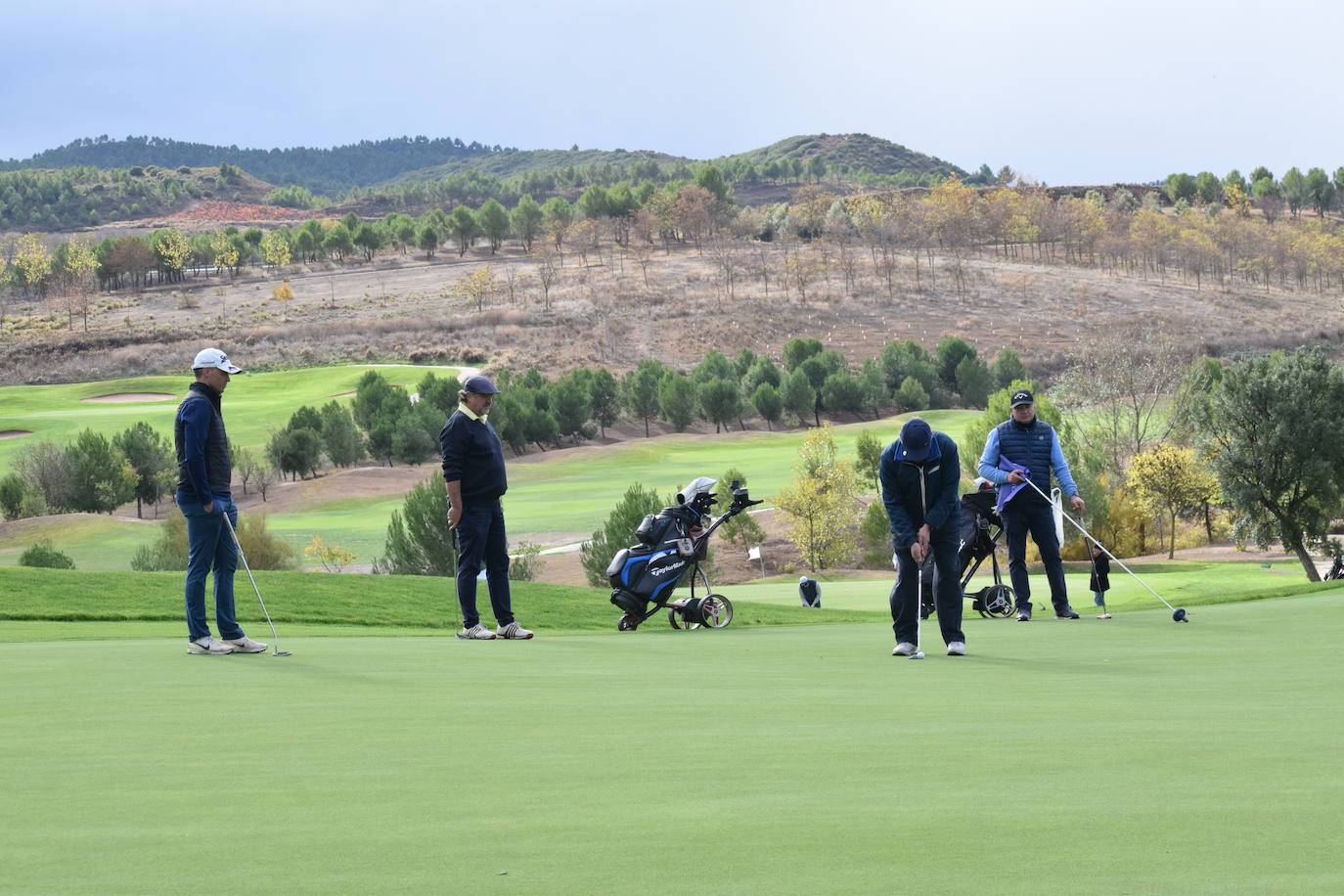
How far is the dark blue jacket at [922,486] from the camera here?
11805 millimetres

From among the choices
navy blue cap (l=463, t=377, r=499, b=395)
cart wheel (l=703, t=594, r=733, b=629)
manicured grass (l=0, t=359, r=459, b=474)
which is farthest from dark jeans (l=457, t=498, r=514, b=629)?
manicured grass (l=0, t=359, r=459, b=474)

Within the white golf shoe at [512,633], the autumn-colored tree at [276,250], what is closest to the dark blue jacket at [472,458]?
the white golf shoe at [512,633]

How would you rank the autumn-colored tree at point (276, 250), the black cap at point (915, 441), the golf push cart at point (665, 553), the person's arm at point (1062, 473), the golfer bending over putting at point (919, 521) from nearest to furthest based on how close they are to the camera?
1. the black cap at point (915, 441)
2. the golfer bending over putting at point (919, 521)
3. the person's arm at point (1062, 473)
4. the golf push cart at point (665, 553)
5. the autumn-colored tree at point (276, 250)

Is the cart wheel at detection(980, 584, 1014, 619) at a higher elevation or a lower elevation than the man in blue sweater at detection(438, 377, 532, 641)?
lower

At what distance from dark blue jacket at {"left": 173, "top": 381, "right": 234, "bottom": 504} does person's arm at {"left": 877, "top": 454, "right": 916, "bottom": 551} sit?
544cm

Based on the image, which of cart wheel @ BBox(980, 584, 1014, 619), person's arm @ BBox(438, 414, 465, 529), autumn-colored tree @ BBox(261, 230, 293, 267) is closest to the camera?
person's arm @ BBox(438, 414, 465, 529)

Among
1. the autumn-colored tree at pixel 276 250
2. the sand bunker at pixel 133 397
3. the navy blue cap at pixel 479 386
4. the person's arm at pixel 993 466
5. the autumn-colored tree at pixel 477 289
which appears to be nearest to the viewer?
the navy blue cap at pixel 479 386

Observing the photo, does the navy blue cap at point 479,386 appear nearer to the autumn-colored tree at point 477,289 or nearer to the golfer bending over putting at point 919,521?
the golfer bending over putting at point 919,521

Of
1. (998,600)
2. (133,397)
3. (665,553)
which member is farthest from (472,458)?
(133,397)

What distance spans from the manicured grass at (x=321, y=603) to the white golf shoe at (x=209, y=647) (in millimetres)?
4310

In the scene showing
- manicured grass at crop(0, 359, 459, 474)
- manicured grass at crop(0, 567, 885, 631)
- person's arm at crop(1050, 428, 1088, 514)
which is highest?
person's arm at crop(1050, 428, 1088, 514)

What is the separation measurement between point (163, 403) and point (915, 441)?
4566 inches

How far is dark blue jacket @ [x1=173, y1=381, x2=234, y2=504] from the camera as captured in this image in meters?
12.1

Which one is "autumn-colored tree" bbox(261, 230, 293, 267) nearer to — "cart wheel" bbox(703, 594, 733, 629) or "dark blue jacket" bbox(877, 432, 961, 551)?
"cart wheel" bbox(703, 594, 733, 629)
